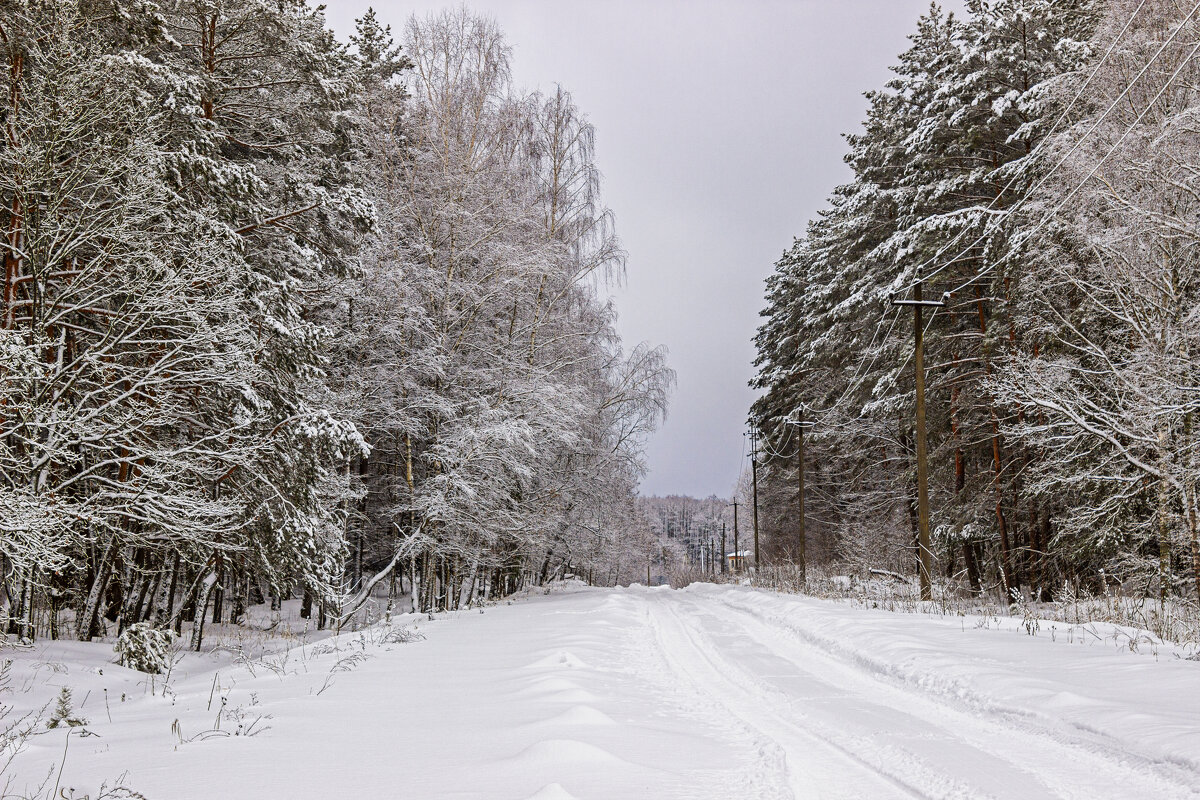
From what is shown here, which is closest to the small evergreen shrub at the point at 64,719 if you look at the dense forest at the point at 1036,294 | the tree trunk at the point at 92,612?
the tree trunk at the point at 92,612

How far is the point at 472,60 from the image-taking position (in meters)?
17.0

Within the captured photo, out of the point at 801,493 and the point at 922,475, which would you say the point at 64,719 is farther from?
the point at 801,493

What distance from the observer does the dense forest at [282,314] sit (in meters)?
7.38

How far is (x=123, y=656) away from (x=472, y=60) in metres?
15.4

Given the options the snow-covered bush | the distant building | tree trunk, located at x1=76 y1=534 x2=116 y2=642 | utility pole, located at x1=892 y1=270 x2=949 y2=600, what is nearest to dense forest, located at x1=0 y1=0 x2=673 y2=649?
tree trunk, located at x1=76 y1=534 x2=116 y2=642

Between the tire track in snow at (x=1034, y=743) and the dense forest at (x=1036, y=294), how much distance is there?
455 cm

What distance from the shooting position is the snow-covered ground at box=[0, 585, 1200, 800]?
336 cm

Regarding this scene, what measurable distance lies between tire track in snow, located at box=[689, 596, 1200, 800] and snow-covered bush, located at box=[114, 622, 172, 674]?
712 centimetres

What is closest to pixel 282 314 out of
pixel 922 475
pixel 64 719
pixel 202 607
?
pixel 202 607

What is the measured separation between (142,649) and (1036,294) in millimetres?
16383

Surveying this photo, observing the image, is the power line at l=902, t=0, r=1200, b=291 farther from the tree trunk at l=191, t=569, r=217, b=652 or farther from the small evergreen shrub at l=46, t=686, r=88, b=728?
the tree trunk at l=191, t=569, r=217, b=652

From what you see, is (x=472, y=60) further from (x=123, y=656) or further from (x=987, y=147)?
(x=123, y=656)

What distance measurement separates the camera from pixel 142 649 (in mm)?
7113

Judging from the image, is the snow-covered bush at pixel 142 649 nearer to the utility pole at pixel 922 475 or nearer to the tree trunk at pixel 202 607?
the tree trunk at pixel 202 607
